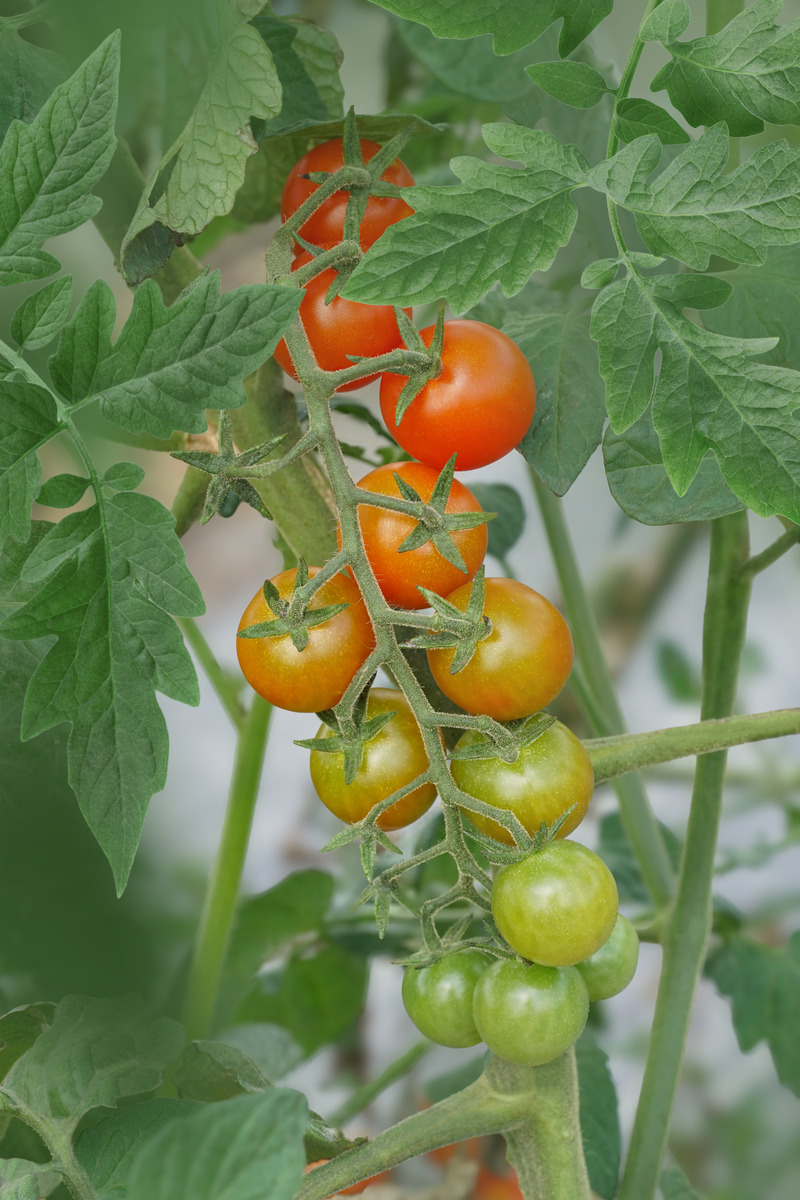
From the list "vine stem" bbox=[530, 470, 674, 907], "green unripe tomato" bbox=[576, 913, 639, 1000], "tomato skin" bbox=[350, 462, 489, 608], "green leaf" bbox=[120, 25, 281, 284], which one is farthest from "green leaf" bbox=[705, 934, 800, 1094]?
"green leaf" bbox=[120, 25, 281, 284]

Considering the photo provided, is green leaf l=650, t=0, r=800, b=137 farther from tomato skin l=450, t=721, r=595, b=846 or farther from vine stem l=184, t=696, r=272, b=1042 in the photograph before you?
vine stem l=184, t=696, r=272, b=1042

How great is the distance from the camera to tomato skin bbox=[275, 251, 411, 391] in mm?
301

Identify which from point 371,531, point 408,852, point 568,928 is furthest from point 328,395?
point 408,852

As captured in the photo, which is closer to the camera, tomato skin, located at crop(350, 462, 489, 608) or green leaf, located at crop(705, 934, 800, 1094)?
tomato skin, located at crop(350, 462, 489, 608)

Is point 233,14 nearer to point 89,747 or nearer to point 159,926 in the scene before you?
point 89,747

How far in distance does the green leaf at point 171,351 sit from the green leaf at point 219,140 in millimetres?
53

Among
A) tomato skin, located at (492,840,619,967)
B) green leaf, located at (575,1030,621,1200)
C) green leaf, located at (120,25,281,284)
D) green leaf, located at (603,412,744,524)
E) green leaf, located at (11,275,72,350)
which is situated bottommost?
green leaf, located at (575,1030,621,1200)

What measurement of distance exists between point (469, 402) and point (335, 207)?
9 centimetres

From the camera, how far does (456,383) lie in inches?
11.0

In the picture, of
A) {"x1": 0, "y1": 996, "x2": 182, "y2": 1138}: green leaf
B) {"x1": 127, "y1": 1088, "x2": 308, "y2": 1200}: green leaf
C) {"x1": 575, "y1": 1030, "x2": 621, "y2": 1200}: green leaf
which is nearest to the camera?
{"x1": 127, "y1": 1088, "x2": 308, "y2": 1200}: green leaf

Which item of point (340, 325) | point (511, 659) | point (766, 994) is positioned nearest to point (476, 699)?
point (511, 659)

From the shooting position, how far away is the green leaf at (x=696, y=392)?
0.25 metres

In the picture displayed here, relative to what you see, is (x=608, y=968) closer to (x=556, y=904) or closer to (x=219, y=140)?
(x=556, y=904)

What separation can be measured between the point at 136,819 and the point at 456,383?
5.7 inches
